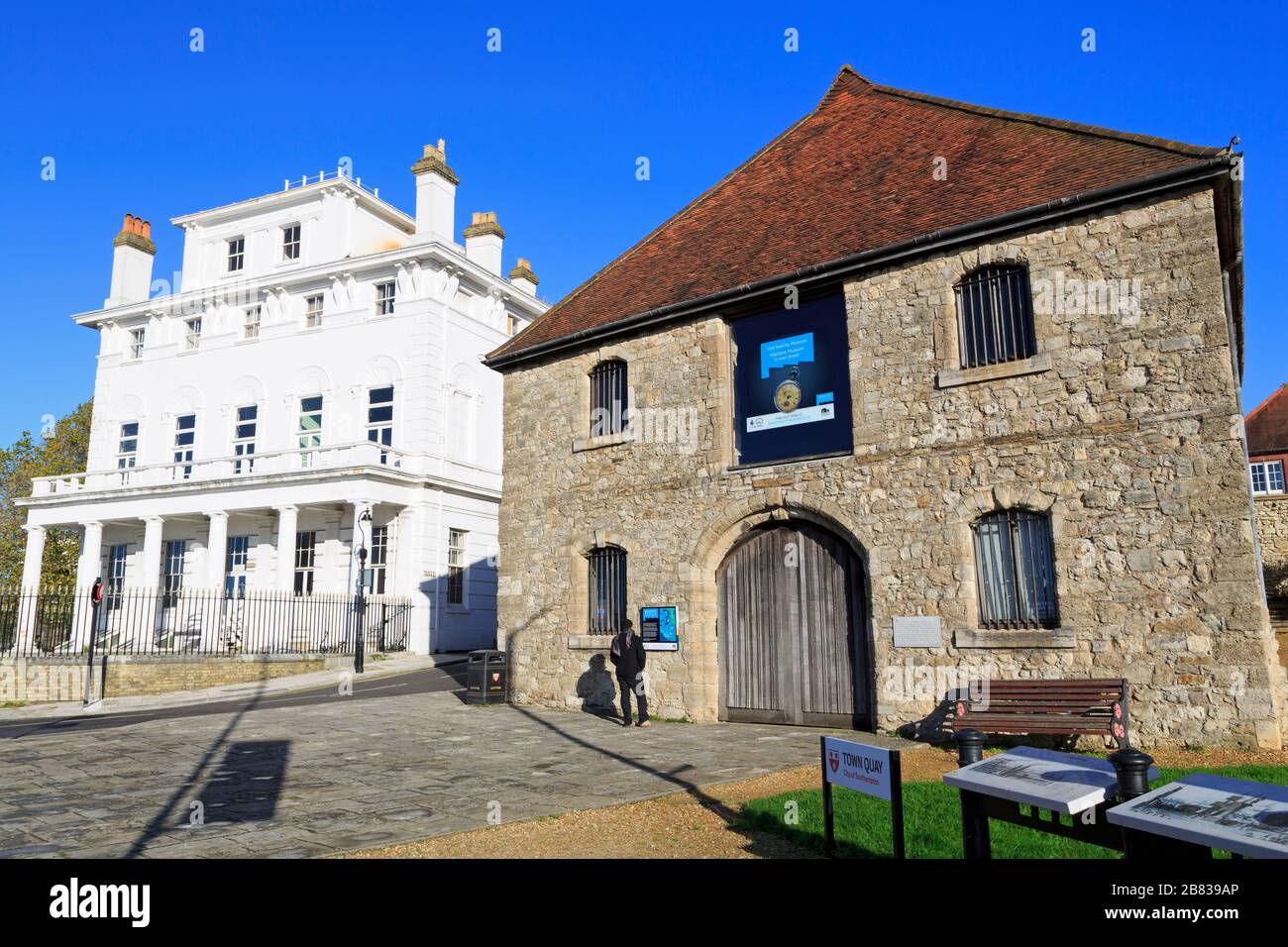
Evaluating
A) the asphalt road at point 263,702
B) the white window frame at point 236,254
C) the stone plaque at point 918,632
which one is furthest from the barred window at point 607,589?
the white window frame at point 236,254

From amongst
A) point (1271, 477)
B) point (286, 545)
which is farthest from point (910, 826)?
point (1271, 477)

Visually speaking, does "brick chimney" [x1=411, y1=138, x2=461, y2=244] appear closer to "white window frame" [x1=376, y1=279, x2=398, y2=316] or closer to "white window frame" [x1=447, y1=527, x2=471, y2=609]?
"white window frame" [x1=376, y1=279, x2=398, y2=316]

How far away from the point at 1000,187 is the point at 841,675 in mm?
7663

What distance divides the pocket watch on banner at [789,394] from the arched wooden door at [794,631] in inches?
75.3

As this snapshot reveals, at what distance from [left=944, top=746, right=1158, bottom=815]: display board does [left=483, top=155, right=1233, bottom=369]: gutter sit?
29.8 feet

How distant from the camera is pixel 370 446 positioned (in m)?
28.2

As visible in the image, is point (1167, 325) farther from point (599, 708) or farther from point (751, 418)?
point (599, 708)

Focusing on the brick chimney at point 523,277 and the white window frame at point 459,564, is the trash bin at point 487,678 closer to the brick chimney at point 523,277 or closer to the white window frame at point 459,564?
the white window frame at point 459,564

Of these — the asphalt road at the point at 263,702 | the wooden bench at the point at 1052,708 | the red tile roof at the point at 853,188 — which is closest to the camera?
the wooden bench at the point at 1052,708

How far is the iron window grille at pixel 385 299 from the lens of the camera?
31.7 meters

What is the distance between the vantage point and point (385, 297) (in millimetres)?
31797

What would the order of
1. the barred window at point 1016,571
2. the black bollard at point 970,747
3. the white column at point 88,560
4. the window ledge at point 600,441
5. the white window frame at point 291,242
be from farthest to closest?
1. the white window frame at point 291,242
2. the white column at point 88,560
3. the window ledge at point 600,441
4. the barred window at point 1016,571
5. the black bollard at point 970,747

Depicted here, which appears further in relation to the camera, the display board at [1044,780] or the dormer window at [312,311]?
the dormer window at [312,311]

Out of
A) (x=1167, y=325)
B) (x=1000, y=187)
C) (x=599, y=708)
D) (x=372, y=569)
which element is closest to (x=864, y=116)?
(x=1000, y=187)
